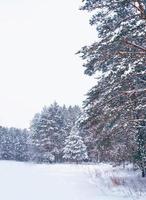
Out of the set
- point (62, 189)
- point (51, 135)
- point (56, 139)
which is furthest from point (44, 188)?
point (56, 139)

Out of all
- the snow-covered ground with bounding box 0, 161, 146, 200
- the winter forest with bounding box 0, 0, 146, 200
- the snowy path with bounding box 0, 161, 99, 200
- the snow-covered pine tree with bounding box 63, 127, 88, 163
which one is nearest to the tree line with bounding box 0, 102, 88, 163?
the snow-covered pine tree with bounding box 63, 127, 88, 163

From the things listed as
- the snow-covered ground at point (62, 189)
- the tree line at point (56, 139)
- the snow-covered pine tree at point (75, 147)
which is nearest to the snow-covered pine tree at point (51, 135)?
the tree line at point (56, 139)

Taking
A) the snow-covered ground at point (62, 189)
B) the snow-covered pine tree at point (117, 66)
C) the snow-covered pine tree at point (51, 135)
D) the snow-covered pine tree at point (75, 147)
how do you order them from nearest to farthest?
the snow-covered ground at point (62, 189), the snow-covered pine tree at point (117, 66), the snow-covered pine tree at point (75, 147), the snow-covered pine tree at point (51, 135)

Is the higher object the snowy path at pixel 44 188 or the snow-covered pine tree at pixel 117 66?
the snow-covered pine tree at pixel 117 66

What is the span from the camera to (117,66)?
50.2 feet

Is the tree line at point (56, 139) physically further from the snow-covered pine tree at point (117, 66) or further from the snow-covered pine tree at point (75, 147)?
the snow-covered pine tree at point (117, 66)

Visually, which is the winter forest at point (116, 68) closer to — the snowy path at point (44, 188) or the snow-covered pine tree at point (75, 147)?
the snowy path at point (44, 188)

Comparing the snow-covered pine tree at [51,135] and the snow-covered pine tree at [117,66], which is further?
the snow-covered pine tree at [51,135]

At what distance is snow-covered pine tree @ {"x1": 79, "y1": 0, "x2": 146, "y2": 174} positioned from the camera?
14203mm

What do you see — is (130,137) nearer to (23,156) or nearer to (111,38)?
(111,38)

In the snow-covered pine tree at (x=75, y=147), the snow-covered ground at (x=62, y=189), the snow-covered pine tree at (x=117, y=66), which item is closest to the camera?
the snow-covered ground at (x=62, y=189)

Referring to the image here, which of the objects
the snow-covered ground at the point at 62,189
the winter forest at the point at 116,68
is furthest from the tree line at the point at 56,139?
the winter forest at the point at 116,68

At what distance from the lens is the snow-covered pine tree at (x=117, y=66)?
14.2m

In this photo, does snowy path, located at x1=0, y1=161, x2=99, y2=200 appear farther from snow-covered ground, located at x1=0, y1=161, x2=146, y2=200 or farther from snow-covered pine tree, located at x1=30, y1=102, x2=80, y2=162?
snow-covered pine tree, located at x1=30, y1=102, x2=80, y2=162
